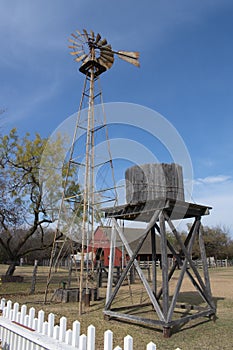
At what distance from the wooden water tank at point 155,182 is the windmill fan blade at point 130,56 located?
5.28m

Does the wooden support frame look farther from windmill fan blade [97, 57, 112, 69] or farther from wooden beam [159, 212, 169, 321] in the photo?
windmill fan blade [97, 57, 112, 69]

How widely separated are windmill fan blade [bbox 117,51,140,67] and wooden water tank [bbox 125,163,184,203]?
17.3ft

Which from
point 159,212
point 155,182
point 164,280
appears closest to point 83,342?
point 164,280

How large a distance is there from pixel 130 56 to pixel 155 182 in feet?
20.7

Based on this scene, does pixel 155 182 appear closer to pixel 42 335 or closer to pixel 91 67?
pixel 42 335

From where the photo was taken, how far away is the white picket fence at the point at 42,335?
11.2 feet

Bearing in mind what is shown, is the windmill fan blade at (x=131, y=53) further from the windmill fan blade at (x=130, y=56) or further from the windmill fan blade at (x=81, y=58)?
the windmill fan blade at (x=81, y=58)

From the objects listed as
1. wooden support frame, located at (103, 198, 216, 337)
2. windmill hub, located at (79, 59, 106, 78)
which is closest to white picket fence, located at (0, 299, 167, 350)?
wooden support frame, located at (103, 198, 216, 337)

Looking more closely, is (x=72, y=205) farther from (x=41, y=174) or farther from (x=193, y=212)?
(x=193, y=212)

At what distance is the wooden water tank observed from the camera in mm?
7953

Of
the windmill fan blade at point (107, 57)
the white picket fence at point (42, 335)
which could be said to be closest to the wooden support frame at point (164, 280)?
the white picket fence at point (42, 335)

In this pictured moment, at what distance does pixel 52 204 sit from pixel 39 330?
15.6m

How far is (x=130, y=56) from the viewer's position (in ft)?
39.6

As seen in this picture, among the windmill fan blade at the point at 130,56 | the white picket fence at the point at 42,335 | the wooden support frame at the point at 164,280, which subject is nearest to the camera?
the white picket fence at the point at 42,335
